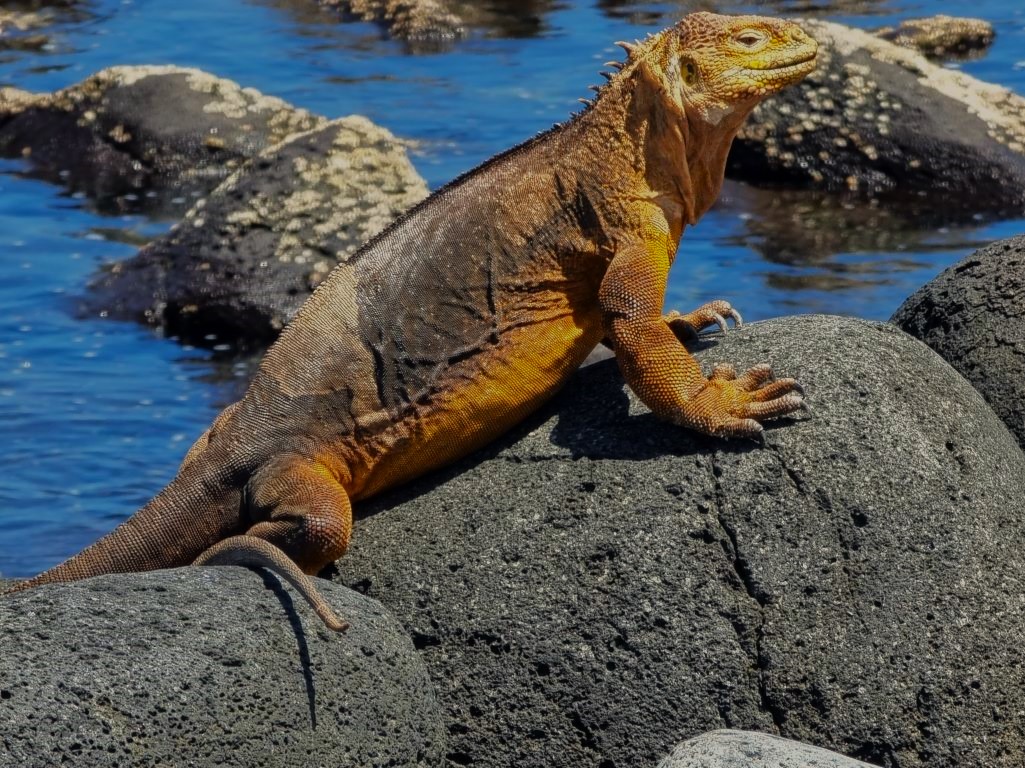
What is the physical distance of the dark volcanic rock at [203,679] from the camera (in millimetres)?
4742

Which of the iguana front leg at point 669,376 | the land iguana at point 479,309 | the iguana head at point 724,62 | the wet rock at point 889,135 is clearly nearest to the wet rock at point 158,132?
the wet rock at point 889,135

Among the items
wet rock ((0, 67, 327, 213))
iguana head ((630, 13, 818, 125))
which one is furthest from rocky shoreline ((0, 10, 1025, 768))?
wet rock ((0, 67, 327, 213))

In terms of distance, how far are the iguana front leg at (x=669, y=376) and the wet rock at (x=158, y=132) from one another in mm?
9951

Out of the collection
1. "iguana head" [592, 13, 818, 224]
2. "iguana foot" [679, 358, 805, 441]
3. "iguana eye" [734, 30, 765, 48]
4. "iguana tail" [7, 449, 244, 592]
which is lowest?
"iguana tail" [7, 449, 244, 592]

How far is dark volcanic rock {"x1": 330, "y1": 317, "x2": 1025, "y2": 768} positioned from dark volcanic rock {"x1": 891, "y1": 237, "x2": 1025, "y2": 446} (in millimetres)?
887

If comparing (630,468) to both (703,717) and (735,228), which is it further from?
(735,228)

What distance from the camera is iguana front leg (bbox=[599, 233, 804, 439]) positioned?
233 inches

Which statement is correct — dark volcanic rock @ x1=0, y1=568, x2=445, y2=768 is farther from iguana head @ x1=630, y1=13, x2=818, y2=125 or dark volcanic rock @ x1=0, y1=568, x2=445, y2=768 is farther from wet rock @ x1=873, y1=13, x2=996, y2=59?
wet rock @ x1=873, y1=13, x2=996, y2=59

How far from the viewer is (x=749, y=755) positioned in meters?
4.85

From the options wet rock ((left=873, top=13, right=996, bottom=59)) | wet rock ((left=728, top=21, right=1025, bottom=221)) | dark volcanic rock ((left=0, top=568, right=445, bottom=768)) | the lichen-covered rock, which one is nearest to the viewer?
dark volcanic rock ((left=0, top=568, right=445, bottom=768))

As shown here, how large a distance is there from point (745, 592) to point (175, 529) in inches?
86.0

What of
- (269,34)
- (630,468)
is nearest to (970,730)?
(630,468)

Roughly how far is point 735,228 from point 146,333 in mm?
5602

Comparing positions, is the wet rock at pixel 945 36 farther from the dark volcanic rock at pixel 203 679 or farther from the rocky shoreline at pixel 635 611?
the dark volcanic rock at pixel 203 679
